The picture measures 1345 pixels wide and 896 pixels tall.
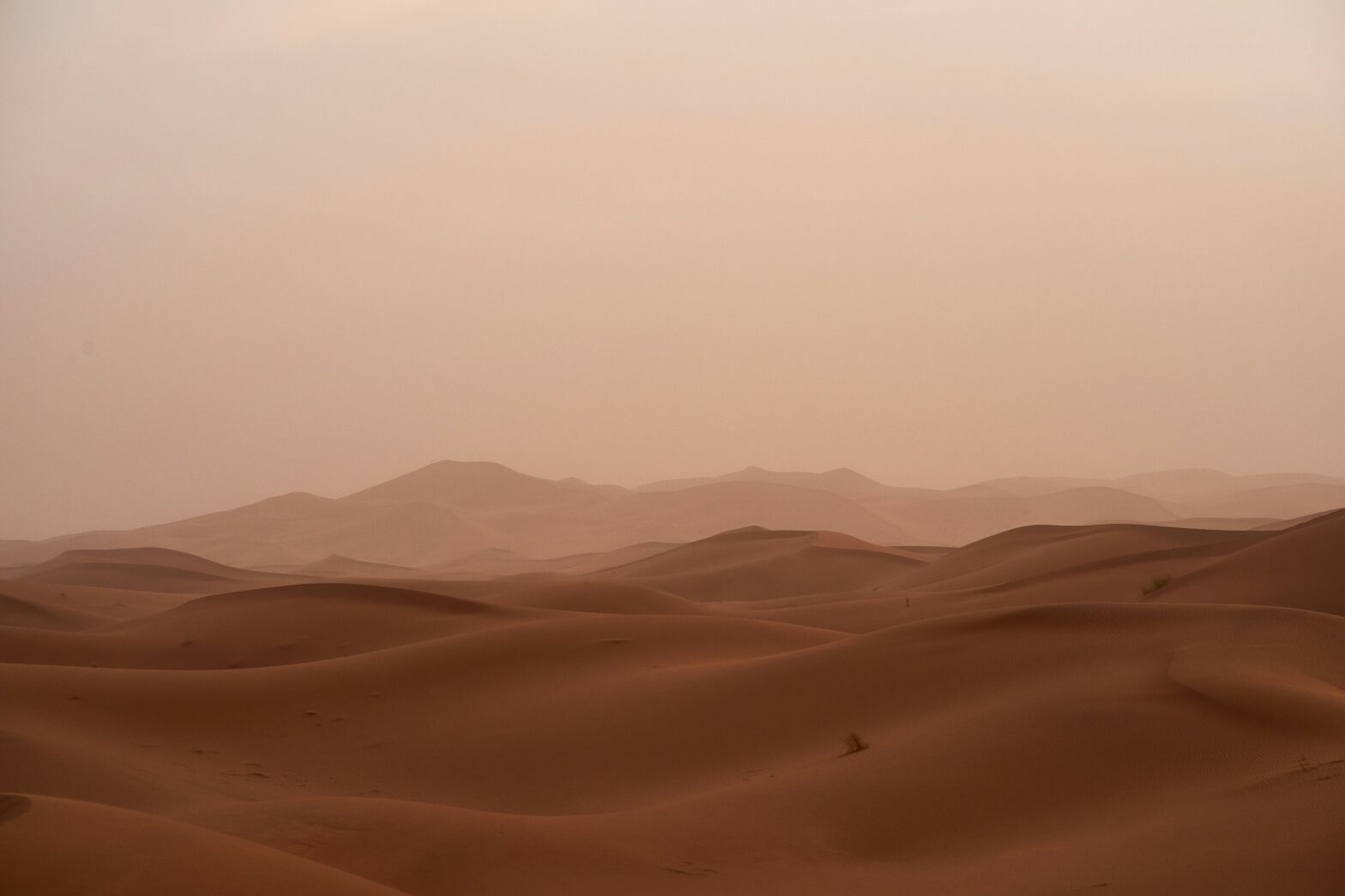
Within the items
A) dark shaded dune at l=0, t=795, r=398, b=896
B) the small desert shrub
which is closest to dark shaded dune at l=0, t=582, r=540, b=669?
the small desert shrub

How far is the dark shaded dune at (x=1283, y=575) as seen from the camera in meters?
10.7

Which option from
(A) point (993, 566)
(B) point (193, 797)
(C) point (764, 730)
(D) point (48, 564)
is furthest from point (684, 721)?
(D) point (48, 564)

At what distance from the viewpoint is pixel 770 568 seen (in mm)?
23781

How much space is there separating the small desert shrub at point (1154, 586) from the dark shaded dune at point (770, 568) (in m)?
8.17

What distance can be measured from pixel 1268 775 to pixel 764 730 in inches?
134

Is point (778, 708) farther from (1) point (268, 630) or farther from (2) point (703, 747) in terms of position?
(1) point (268, 630)

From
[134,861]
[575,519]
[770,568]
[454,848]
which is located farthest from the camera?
[575,519]

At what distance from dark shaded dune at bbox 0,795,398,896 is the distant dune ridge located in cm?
3997

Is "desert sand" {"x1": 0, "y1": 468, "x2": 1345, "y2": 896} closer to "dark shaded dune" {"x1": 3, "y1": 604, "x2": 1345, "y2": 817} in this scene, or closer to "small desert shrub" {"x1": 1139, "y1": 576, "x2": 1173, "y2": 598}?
"dark shaded dune" {"x1": 3, "y1": 604, "x2": 1345, "y2": 817}

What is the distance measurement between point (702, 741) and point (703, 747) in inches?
3.5

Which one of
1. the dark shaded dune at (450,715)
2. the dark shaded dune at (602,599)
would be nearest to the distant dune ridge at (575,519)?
the dark shaded dune at (602,599)

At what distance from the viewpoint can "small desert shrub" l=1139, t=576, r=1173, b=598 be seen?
12.5 m

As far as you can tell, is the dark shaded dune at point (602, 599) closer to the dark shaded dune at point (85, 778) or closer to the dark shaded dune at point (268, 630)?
the dark shaded dune at point (268, 630)

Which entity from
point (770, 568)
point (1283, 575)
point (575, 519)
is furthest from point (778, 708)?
point (575, 519)
